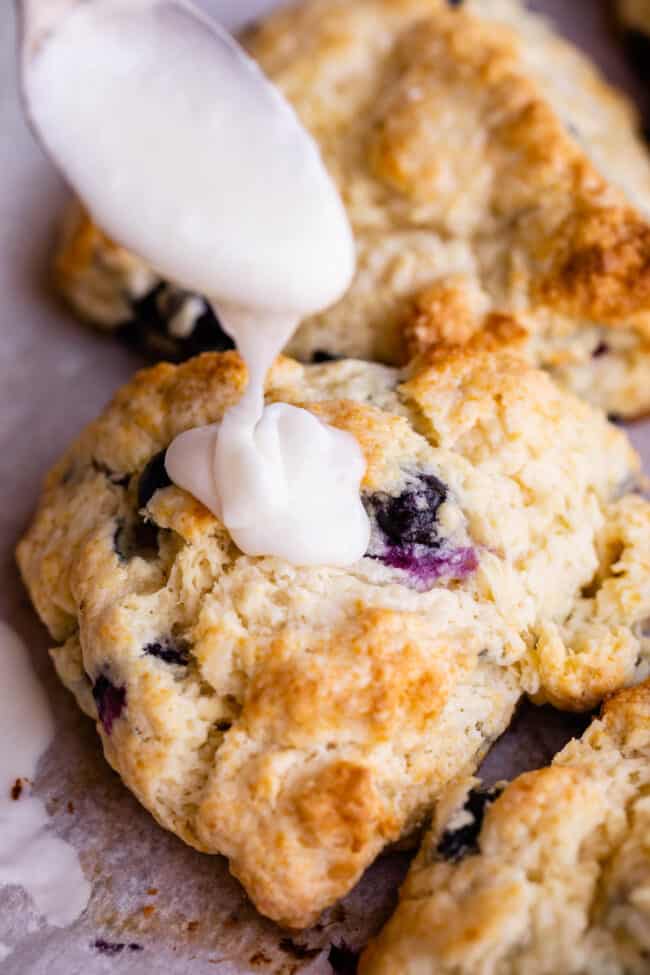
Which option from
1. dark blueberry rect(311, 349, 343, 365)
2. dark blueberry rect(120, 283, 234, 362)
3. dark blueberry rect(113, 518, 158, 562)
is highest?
dark blueberry rect(113, 518, 158, 562)

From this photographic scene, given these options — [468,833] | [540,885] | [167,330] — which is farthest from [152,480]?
[540,885]

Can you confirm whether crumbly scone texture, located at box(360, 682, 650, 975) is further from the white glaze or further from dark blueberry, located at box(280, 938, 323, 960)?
the white glaze

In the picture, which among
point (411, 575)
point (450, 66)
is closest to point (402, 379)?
point (411, 575)

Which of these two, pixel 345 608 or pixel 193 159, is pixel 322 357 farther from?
pixel 193 159

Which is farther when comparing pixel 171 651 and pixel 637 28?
pixel 637 28

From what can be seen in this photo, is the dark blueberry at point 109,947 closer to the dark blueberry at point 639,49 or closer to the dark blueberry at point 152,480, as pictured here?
the dark blueberry at point 152,480

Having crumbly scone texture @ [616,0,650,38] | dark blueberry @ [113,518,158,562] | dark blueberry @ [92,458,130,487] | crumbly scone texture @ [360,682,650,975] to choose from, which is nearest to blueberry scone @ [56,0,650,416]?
Result: dark blueberry @ [92,458,130,487]
